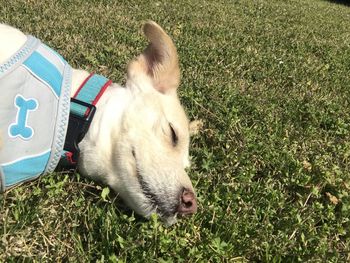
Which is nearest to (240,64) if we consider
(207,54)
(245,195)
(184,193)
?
(207,54)

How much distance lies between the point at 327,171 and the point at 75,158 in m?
1.95

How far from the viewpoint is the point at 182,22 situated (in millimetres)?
7910

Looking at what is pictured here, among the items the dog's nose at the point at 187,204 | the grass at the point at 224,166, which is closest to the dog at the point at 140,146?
the dog's nose at the point at 187,204

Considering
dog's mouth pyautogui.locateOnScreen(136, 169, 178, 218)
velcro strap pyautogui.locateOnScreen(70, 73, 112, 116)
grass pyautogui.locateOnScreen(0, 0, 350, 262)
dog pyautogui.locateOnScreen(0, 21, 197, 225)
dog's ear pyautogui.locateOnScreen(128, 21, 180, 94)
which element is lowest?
grass pyautogui.locateOnScreen(0, 0, 350, 262)

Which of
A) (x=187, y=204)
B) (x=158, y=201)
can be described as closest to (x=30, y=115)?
(x=158, y=201)

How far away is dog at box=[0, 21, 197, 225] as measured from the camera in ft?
9.11

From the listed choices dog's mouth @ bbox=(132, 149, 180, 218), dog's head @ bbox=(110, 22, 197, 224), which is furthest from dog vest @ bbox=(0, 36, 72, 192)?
dog's mouth @ bbox=(132, 149, 180, 218)

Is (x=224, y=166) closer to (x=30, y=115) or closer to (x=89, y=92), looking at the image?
(x=89, y=92)

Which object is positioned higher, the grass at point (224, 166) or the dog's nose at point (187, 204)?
the dog's nose at point (187, 204)

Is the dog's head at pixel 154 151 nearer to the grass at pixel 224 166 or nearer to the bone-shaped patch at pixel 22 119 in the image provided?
the grass at pixel 224 166

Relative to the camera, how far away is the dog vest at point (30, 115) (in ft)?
8.43

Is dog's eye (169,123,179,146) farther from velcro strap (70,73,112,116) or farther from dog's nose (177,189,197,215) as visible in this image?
velcro strap (70,73,112,116)

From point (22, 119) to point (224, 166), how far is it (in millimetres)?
1607

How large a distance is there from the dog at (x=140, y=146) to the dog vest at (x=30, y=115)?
8 centimetres
